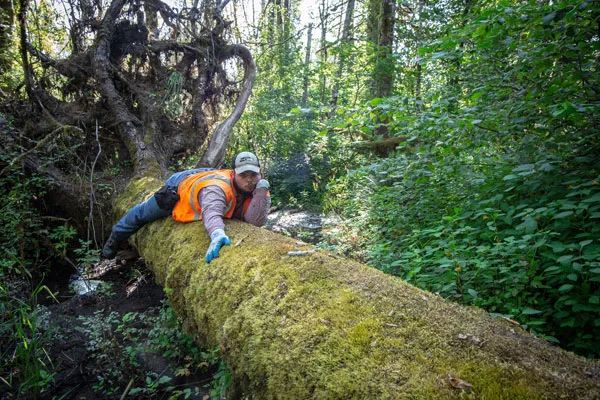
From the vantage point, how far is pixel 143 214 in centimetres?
471

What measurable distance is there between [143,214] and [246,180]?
5.65 ft

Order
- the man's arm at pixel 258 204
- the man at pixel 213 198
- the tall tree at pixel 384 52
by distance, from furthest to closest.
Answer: the tall tree at pixel 384 52
the man's arm at pixel 258 204
the man at pixel 213 198

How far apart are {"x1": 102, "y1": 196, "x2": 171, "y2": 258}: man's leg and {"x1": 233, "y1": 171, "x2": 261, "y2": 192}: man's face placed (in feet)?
3.68

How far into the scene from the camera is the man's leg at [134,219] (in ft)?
15.1

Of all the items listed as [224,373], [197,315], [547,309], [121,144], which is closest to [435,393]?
[547,309]

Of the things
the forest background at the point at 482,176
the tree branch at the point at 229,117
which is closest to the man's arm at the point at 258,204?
the forest background at the point at 482,176

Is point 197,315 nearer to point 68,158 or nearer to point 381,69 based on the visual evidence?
point 68,158

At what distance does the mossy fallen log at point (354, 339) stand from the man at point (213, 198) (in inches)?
33.5

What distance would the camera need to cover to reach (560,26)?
2861 millimetres

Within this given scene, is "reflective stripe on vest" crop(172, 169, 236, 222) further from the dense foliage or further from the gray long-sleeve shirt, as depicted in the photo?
the dense foliage

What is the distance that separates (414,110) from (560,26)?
1.58m

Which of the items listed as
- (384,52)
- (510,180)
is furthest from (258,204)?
(384,52)

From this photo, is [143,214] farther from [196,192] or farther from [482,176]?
[482,176]

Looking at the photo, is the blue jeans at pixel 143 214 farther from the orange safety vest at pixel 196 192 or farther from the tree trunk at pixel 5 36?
the tree trunk at pixel 5 36
